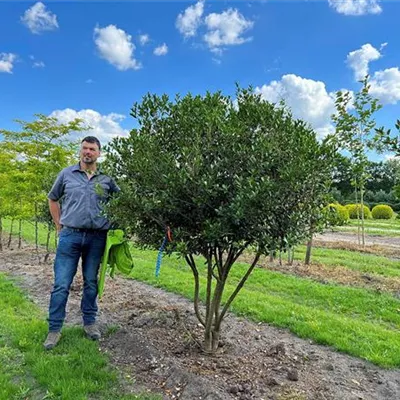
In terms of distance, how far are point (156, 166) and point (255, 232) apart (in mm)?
1042

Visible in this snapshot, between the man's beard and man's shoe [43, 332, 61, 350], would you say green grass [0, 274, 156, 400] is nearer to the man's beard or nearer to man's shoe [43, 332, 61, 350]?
man's shoe [43, 332, 61, 350]

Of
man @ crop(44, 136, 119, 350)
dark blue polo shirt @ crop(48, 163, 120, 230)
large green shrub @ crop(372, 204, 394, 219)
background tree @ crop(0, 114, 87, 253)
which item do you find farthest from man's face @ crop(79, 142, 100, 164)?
large green shrub @ crop(372, 204, 394, 219)

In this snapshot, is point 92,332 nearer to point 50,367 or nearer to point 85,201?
point 50,367

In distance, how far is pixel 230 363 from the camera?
401 cm

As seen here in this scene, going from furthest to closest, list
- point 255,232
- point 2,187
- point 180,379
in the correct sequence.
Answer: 1. point 2,187
2. point 180,379
3. point 255,232

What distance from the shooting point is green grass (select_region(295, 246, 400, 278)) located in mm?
11320

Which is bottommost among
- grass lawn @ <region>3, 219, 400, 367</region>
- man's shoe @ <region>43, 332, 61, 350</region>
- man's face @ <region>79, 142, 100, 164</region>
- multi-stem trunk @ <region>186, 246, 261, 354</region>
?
grass lawn @ <region>3, 219, 400, 367</region>

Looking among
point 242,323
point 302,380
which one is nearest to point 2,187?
point 242,323

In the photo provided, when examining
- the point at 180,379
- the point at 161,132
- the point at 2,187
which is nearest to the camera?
the point at 180,379

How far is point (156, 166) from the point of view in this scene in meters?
3.41

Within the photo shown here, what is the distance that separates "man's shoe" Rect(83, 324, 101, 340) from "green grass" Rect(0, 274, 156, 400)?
0.28 feet

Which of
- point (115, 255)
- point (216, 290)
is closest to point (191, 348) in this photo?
point (216, 290)

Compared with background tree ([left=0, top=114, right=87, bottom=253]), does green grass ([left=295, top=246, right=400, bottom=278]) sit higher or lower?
lower

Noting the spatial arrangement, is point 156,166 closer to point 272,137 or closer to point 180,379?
point 272,137
